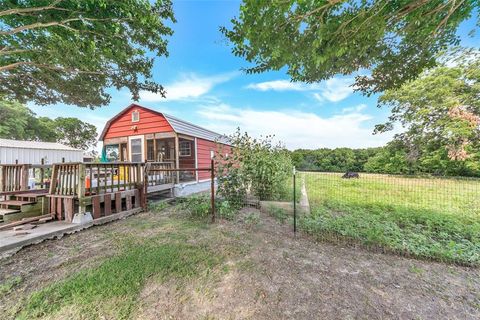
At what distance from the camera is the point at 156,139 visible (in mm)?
7773

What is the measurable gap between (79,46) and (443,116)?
18.4 m

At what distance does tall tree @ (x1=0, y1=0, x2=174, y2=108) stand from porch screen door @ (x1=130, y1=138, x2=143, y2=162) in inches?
76.6

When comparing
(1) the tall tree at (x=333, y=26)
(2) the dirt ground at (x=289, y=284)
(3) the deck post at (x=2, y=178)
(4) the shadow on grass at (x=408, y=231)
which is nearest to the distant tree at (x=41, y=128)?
(3) the deck post at (x=2, y=178)

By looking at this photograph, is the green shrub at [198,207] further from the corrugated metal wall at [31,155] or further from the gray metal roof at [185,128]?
the corrugated metal wall at [31,155]

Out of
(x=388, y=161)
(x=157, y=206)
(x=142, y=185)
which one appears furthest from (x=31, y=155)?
(x=388, y=161)

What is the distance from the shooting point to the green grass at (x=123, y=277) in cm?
180

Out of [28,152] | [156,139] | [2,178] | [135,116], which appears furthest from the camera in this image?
[28,152]

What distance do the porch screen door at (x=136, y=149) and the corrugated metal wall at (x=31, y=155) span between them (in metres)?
6.66

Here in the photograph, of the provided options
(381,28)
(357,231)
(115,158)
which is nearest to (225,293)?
(357,231)

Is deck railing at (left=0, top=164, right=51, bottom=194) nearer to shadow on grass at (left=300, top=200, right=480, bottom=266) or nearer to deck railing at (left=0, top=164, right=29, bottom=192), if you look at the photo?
deck railing at (left=0, top=164, right=29, bottom=192)

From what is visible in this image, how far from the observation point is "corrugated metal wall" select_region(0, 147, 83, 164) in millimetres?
12332

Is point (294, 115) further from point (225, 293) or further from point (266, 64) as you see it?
point (225, 293)

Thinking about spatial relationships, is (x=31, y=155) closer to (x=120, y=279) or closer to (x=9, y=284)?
(x=9, y=284)

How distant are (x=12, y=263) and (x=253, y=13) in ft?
15.1
